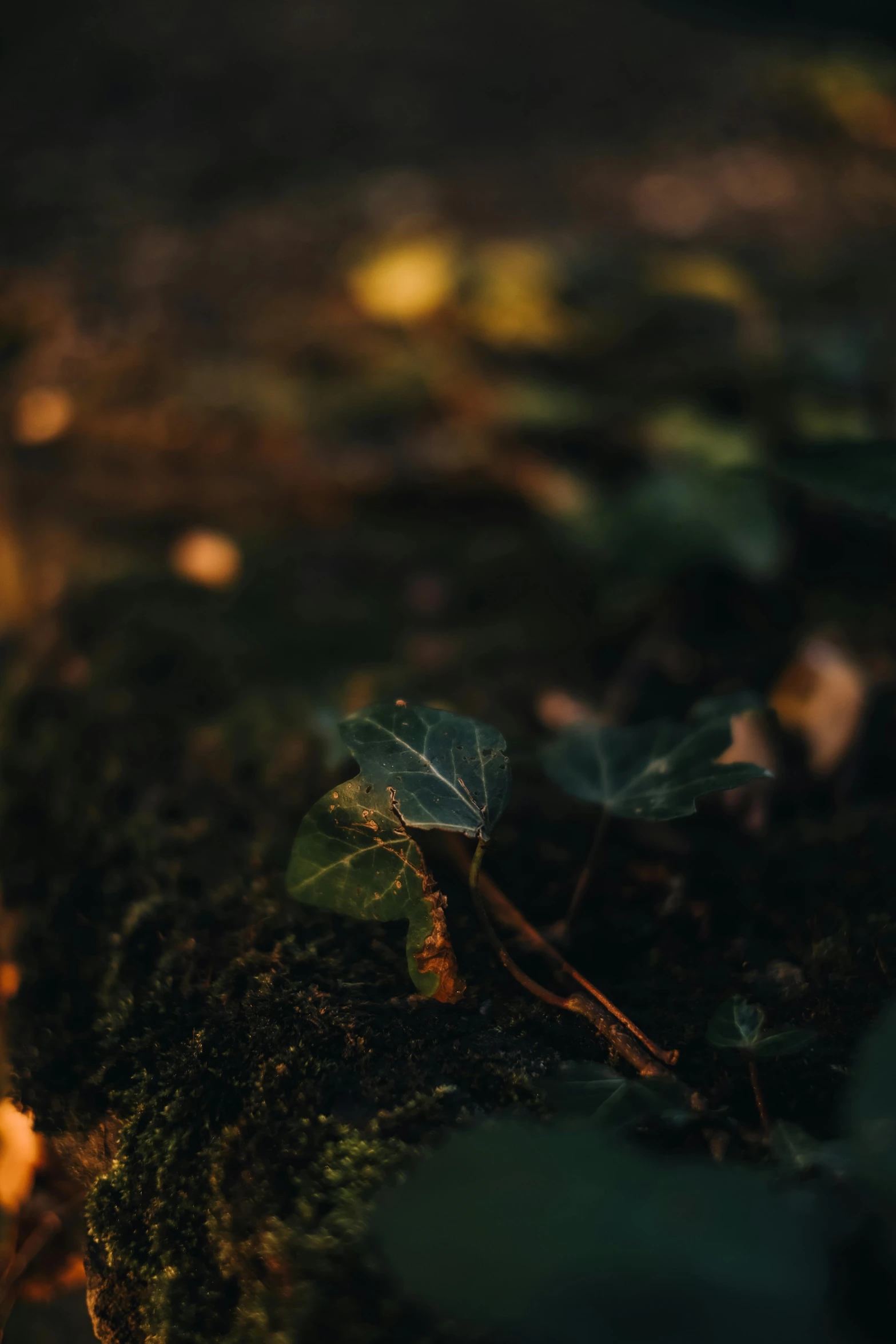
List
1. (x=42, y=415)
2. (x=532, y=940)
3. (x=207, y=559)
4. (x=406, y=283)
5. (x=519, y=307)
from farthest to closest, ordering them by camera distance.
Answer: (x=406, y=283)
(x=519, y=307)
(x=42, y=415)
(x=207, y=559)
(x=532, y=940)

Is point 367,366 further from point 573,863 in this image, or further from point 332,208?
point 573,863

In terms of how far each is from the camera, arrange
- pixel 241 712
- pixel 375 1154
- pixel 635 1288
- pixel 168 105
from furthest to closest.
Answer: pixel 168 105
pixel 241 712
pixel 375 1154
pixel 635 1288

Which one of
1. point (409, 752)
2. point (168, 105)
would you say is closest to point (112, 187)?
point (168, 105)

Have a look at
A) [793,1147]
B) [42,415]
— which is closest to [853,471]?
[793,1147]

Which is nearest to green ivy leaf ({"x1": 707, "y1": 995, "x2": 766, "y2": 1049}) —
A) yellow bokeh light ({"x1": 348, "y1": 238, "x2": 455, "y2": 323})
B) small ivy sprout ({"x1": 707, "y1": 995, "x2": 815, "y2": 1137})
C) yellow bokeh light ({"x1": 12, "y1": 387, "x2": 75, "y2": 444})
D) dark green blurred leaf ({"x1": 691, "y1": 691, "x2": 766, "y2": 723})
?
small ivy sprout ({"x1": 707, "y1": 995, "x2": 815, "y2": 1137})

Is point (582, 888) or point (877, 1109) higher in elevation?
point (877, 1109)

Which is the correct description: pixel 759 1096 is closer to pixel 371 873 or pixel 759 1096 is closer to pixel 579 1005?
pixel 579 1005
